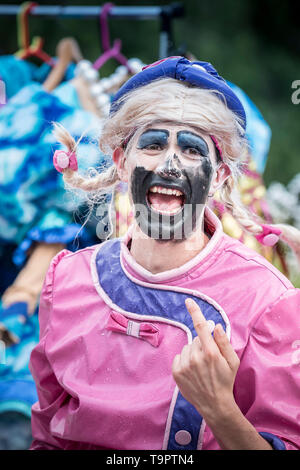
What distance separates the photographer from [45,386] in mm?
1176

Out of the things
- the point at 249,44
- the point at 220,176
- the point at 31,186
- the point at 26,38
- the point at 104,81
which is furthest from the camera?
the point at 249,44

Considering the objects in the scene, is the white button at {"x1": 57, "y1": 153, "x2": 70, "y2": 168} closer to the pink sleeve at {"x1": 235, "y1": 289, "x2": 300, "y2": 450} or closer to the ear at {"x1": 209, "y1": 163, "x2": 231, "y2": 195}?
the ear at {"x1": 209, "y1": 163, "x2": 231, "y2": 195}

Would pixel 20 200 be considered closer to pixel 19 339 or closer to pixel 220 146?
pixel 19 339

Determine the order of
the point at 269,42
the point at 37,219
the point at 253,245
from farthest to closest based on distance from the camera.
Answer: the point at 269,42 < the point at 37,219 < the point at 253,245

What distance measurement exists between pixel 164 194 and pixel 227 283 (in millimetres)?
196

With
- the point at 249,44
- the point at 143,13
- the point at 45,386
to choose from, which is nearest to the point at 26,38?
the point at 143,13

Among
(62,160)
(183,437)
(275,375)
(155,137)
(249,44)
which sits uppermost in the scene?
(155,137)

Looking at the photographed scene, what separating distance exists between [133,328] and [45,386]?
0.27 metres

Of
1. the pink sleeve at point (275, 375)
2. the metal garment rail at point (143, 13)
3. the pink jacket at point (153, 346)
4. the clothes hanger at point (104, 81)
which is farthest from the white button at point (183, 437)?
the clothes hanger at point (104, 81)

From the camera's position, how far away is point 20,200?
186 cm

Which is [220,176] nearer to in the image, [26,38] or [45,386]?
[45,386]

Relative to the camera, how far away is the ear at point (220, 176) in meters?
1.10
